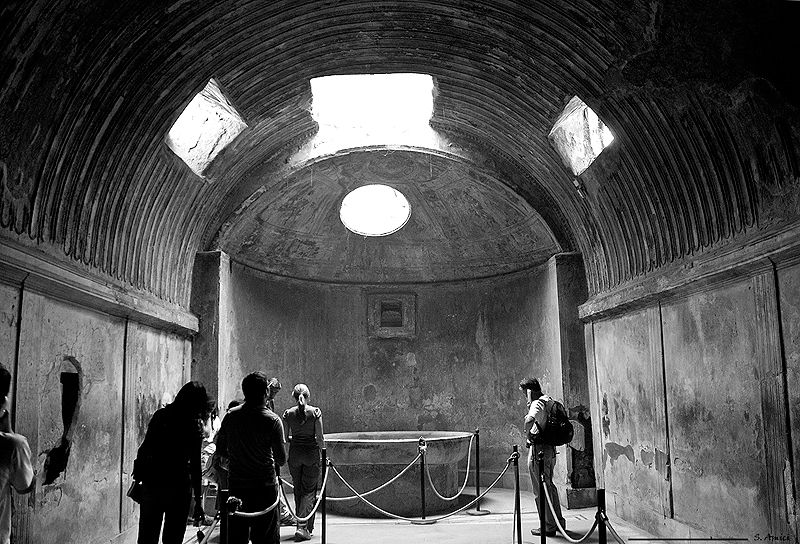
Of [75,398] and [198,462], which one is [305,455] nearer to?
[75,398]

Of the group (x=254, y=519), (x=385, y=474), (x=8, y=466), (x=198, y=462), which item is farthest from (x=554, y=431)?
(x=8, y=466)

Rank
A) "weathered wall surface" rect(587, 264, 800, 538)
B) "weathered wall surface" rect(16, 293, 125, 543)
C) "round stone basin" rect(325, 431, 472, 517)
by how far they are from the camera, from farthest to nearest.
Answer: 1. "round stone basin" rect(325, 431, 472, 517)
2. "weathered wall surface" rect(587, 264, 800, 538)
3. "weathered wall surface" rect(16, 293, 125, 543)

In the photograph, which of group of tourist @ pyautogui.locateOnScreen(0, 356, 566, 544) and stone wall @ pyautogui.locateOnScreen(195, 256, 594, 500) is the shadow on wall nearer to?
group of tourist @ pyautogui.locateOnScreen(0, 356, 566, 544)

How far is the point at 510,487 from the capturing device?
16.1 m

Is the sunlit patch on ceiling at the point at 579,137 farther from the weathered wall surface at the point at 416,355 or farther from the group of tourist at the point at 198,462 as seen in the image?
the group of tourist at the point at 198,462

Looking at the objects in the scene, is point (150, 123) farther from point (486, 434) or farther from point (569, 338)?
point (486, 434)

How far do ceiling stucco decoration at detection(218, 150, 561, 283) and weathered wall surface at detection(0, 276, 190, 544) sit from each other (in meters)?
3.87

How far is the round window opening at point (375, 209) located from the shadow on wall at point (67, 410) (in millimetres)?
9115

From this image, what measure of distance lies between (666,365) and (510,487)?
7012mm

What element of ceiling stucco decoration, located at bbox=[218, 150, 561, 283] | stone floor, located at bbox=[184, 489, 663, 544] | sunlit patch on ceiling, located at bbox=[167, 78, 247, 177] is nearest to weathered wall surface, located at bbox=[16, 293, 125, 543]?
stone floor, located at bbox=[184, 489, 663, 544]

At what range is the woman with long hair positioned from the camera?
418 inches

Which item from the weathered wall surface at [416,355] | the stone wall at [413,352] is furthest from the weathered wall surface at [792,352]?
the weathered wall surface at [416,355]

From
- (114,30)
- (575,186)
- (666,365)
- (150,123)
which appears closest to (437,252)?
(575,186)

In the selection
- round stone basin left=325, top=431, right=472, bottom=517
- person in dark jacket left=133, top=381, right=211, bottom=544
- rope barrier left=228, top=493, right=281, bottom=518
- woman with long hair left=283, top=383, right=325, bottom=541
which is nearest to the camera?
rope barrier left=228, top=493, right=281, bottom=518
